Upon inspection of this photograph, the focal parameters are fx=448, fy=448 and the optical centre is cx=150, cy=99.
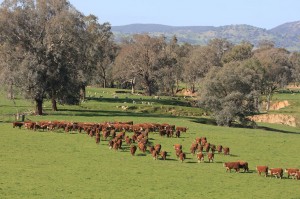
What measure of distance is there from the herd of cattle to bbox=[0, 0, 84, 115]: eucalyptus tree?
36.6ft

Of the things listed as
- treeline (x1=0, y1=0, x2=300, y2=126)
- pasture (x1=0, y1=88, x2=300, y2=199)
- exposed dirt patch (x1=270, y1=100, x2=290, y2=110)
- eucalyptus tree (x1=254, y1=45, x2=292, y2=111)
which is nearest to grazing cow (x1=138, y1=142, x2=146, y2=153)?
pasture (x1=0, y1=88, x2=300, y2=199)

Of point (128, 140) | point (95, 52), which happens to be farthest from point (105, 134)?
point (95, 52)

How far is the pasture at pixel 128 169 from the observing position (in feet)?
90.9

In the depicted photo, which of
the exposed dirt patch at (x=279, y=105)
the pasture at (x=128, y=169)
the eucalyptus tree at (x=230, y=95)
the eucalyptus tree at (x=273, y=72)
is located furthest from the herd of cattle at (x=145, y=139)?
the exposed dirt patch at (x=279, y=105)

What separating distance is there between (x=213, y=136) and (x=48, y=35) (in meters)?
27.8

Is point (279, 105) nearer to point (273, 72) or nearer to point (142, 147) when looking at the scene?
point (273, 72)

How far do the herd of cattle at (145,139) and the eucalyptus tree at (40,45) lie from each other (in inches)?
439

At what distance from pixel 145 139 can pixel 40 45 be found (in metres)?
26.7

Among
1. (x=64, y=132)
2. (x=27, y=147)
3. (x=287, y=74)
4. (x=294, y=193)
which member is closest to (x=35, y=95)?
(x=64, y=132)

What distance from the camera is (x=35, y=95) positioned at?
62531mm

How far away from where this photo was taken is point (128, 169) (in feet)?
110

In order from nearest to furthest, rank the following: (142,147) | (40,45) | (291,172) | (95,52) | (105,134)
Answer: (291,172) < (142,147) < (105,134) < (40,45) < (95,52)

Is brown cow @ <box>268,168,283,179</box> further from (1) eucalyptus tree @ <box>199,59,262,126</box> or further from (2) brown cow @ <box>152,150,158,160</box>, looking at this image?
(1) eucalyptus tree @ <box>199,59,262,126</box>

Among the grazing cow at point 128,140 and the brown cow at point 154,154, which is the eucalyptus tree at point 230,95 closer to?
the grazing cow at point 128,140
